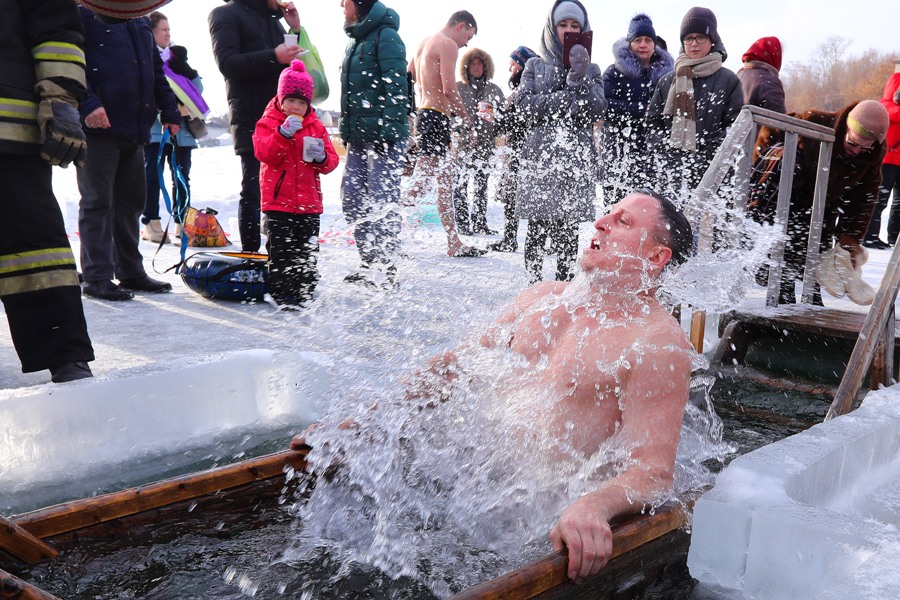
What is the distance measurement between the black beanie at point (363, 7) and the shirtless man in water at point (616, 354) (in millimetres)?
3501

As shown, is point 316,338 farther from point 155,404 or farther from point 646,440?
point 646,440

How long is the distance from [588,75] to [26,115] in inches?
141

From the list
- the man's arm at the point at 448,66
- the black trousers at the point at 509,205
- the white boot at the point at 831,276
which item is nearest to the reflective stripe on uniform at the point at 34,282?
the man's arm at the point at 448,66

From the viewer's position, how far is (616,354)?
2143 millimetres

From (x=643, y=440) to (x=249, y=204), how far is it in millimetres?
4788

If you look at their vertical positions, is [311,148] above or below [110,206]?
above

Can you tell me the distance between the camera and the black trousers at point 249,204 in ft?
Answer: 19.3

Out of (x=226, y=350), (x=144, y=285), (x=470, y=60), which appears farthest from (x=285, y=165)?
(x=470, y=60)

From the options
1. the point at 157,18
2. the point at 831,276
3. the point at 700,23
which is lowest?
the point at 831,276

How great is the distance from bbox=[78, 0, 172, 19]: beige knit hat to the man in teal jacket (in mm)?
2371

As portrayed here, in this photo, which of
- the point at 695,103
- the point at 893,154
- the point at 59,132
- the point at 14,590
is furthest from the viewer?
Result: the point at 893,154

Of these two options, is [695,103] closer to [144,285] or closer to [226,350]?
[226,350]

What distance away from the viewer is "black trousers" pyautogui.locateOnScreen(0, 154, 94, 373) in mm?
2951

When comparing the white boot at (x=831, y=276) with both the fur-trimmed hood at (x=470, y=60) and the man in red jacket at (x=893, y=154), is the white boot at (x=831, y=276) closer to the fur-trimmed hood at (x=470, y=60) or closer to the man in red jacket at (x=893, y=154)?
the man in red jacket at (x=893, y=154)
